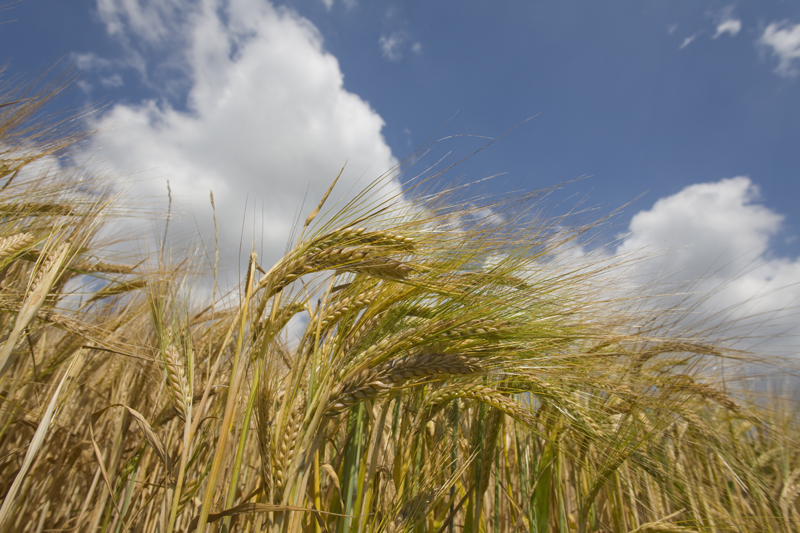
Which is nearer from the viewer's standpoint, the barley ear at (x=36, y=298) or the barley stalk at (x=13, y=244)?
the barley ear at (x=36, y=298)

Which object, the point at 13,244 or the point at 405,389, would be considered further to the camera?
the point at 13,244

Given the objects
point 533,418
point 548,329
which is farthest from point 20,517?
point 548,329

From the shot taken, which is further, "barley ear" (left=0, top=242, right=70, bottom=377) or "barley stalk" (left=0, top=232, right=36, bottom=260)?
"barley stalk" (left=0, top=232, right=36, bottom=260)

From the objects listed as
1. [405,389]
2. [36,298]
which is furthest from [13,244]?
[405,389]

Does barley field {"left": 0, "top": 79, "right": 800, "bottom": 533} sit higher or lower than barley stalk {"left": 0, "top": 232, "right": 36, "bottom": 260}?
lower

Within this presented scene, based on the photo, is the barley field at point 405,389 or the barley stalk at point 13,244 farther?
the barley stalk at point 13,244

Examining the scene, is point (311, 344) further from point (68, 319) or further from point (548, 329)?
point (68, 319)

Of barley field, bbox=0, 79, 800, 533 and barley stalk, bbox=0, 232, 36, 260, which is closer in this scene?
barley field, bbox=0, 79, 800, 533

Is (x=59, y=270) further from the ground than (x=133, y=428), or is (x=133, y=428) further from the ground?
(x=59, y=270)

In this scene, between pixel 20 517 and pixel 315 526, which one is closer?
pixel 315 526

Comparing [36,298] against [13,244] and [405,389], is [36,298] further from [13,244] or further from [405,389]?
[405,389]

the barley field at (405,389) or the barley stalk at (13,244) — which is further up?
the barley stalk at (13,244)

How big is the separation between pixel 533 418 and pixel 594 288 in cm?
54

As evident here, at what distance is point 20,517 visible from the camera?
1.81 m
